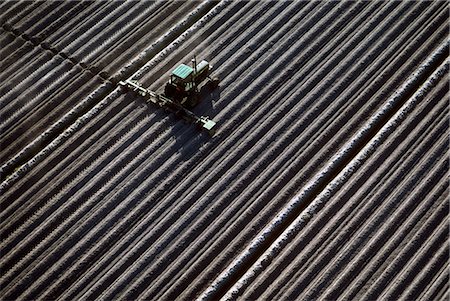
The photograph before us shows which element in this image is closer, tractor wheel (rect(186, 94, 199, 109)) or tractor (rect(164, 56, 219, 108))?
tractor (rect(164, 56, 219, 108))

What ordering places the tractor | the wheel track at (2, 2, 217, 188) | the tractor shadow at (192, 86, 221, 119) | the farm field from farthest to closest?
1. the tractor shadow at (192, 86, 221, 119)
2. the tractor
3. the wheel track at (2, 2, 217, 188)
4. the farm field

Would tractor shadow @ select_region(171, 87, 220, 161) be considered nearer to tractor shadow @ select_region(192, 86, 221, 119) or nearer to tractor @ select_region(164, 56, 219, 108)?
tractor shadow @ select_region(192, 86, 221, 119)

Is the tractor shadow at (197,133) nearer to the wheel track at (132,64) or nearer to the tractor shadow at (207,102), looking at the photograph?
the tractor shadow at (207,102)

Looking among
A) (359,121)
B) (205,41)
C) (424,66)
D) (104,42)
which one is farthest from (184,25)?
(424,66)

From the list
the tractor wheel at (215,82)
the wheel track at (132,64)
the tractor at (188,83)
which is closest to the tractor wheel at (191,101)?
the tractor at (188,83)

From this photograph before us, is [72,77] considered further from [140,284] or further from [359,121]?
[359,121]

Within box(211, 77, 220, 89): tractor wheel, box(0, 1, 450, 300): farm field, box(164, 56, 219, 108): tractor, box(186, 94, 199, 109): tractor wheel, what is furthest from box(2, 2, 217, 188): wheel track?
box(211, 77, 220, 89): tractor wheel
